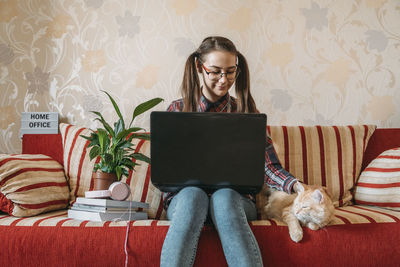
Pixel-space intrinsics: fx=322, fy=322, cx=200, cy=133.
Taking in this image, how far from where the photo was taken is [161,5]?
6.25 ft

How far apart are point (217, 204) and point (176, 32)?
120 centimetres

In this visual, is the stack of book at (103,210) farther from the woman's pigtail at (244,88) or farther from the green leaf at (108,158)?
the woman's pigtail at (244,88)

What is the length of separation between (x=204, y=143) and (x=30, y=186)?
79 cm

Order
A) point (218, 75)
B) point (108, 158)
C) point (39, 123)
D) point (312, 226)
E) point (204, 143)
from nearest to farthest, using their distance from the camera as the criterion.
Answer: point (204, 143), point (312, 226), point (108, 158), point (218, 75), point (39, 123)

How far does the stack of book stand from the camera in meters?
1.16

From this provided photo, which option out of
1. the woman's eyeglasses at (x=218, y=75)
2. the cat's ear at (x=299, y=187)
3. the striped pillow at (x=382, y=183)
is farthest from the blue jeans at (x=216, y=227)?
the striped pillow at (x=382, y=183)

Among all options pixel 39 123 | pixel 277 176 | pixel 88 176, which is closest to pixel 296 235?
pixel 277 176

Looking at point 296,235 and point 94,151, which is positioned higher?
point 94,151

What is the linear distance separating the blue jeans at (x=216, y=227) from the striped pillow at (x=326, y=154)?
2.15 ft

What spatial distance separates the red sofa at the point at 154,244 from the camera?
1.05 metres

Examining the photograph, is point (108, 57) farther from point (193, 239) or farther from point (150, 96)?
point (193, 239)

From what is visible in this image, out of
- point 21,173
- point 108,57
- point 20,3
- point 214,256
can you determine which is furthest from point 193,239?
point 20,3

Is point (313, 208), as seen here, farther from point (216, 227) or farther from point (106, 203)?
point (106, 203)

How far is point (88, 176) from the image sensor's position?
154 cm
